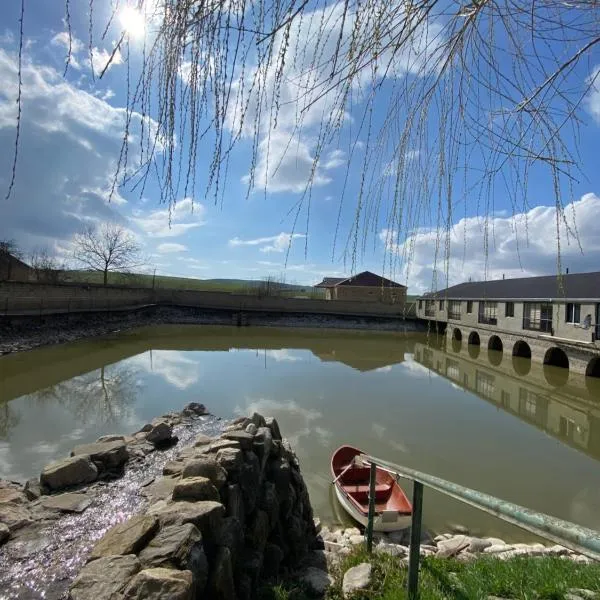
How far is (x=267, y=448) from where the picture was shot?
206 inches

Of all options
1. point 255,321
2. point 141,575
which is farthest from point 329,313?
point 141,575

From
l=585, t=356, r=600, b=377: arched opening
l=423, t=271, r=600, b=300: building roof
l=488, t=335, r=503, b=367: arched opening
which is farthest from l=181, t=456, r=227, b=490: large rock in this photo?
l=488, t=335, r=503, b=367: arched opening

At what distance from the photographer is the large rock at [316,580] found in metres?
3.56

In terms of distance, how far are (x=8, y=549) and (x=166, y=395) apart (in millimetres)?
9474

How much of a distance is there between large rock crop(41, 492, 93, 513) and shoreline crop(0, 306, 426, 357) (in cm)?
960

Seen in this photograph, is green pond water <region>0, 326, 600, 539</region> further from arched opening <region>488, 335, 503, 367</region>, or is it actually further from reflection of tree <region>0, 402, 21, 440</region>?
arched opening <region>488, 335, 503, 367</region>

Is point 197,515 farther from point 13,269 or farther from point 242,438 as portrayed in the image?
point 13,269

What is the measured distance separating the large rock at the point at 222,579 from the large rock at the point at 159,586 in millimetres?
416

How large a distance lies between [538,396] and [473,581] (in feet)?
49.5

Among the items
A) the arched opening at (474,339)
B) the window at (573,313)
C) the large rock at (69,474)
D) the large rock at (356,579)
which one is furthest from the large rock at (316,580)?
the arched opening at (474,339)

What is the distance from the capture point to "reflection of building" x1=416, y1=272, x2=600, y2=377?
19344mm

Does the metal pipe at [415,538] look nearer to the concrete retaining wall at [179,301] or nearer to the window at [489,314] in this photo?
the concrete retaining wall at [179,301]

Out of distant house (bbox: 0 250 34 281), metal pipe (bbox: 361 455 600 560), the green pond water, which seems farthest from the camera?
distant house (bbox: 0 250 34 281)

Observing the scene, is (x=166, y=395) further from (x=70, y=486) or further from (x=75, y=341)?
(x=75, y=341)
